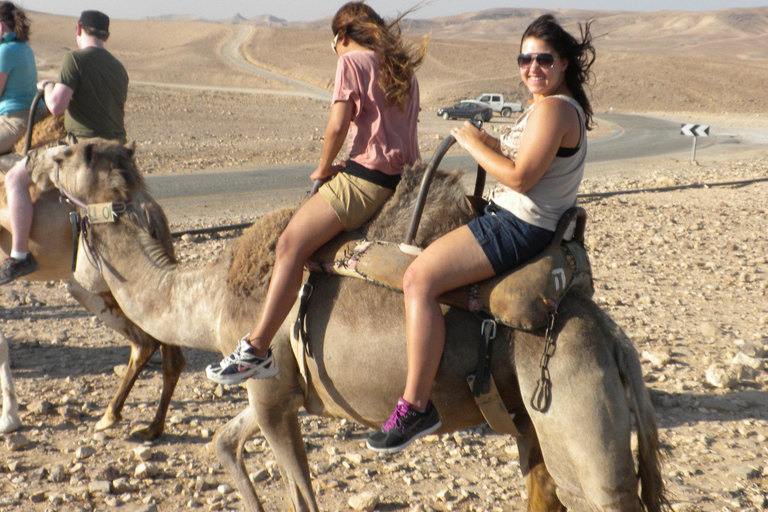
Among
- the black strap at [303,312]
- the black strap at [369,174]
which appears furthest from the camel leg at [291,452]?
the black strap at [369,174]

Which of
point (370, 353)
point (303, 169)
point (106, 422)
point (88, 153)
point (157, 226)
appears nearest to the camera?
point (370, 353)

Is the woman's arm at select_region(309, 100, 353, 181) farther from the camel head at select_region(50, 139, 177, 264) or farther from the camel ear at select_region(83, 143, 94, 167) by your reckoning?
the camel ear at select_region(83, 143, 94, 167)

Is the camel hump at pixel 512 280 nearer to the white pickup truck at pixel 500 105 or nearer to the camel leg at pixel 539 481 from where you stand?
the camel leg at pixel 539 481

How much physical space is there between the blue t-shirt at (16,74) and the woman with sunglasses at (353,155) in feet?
11.9

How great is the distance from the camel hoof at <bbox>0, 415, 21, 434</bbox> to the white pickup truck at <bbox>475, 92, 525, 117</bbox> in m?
40.6

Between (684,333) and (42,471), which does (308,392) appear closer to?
(42,471)

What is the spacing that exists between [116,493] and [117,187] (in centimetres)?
205

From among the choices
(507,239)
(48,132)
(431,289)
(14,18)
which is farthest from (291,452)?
(14,18)

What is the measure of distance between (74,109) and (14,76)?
0.86 m

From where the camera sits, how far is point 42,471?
4.94m

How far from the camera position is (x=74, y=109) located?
226 inches

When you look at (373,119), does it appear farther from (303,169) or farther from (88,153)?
(303,169)

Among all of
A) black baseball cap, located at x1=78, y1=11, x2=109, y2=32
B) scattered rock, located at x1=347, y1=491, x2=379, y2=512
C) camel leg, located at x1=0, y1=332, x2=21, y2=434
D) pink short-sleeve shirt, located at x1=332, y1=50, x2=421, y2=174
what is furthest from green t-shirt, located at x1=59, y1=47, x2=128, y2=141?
scattered rock, located at x1=347, y1=491, x2=379, y2=512

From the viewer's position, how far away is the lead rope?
317 centimetres
